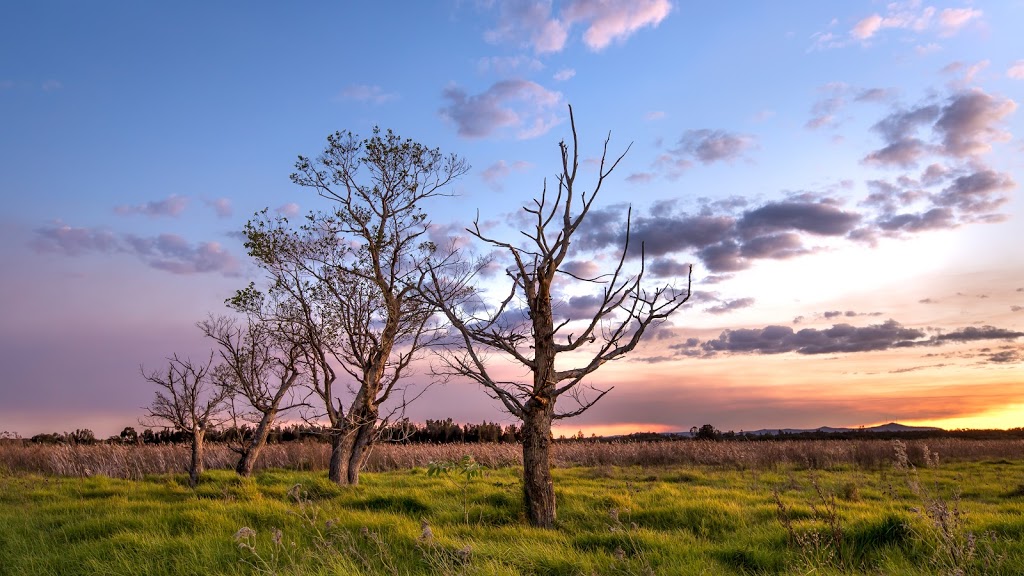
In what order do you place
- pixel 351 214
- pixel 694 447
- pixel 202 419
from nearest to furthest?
pixel 351 214, pixel 202 419, pixel 694 447

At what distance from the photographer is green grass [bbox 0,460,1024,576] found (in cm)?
782

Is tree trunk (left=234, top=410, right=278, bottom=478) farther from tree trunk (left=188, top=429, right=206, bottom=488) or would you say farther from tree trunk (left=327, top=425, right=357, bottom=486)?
tree trunk (left=327, top=425, right=357, bottom=486)

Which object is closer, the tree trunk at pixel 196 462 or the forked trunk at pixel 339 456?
the forked trunk at pixel 339 456

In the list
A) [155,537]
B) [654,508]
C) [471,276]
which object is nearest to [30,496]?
[155,537]

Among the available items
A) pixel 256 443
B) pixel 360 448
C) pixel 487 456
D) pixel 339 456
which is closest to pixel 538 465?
pixel 360 448

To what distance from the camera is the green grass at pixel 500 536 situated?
7816 millimetres

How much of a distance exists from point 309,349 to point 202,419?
15.7ft

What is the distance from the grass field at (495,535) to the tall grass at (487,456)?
15.1 metres

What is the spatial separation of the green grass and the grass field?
0.03m

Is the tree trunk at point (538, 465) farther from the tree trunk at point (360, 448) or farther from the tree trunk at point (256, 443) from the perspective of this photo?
the tree trunk at point (256, 443)

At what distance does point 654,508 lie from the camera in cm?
1277

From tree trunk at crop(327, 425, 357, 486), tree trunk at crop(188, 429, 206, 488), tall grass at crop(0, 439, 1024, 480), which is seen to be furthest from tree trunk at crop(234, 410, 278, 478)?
tall grass at crop(0, 439, 1024, 480)

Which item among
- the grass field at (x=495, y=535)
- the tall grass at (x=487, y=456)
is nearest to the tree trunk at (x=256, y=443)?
the grass field at (x=495, y=535)

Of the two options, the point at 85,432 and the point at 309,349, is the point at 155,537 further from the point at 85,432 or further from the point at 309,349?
the point at 85,432
